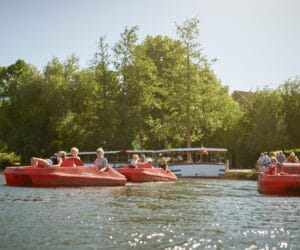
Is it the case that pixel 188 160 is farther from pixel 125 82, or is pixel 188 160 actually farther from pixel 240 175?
pixel 125 82

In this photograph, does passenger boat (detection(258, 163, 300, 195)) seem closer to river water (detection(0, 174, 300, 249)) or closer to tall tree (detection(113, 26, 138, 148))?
river water (detection(0, 174, 300, 249))

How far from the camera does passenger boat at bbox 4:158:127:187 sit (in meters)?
25.0

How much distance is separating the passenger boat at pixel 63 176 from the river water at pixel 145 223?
16.8ft

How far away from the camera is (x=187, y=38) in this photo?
52.2 metres

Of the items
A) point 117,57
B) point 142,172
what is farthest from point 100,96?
point 142,172

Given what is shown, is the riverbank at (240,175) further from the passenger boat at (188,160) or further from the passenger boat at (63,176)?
the passenger boat at (63,176)

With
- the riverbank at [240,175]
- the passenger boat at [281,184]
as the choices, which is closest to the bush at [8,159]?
the riverbank at [240,175]

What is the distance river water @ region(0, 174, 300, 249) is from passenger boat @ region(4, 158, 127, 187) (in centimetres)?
511

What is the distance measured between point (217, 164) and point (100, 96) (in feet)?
62.5

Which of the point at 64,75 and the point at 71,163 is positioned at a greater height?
the point at 64,75

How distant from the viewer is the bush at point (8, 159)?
191ft

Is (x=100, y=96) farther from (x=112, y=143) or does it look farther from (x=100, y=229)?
(x=100, y=229)

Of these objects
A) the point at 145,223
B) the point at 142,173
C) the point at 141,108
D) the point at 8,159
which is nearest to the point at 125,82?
the point at 141,108

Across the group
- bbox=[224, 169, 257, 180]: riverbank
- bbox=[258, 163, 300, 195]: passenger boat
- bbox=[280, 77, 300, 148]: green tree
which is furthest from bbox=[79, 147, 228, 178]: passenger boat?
bbox=[258, 163, 300, 195]: passenger boat
